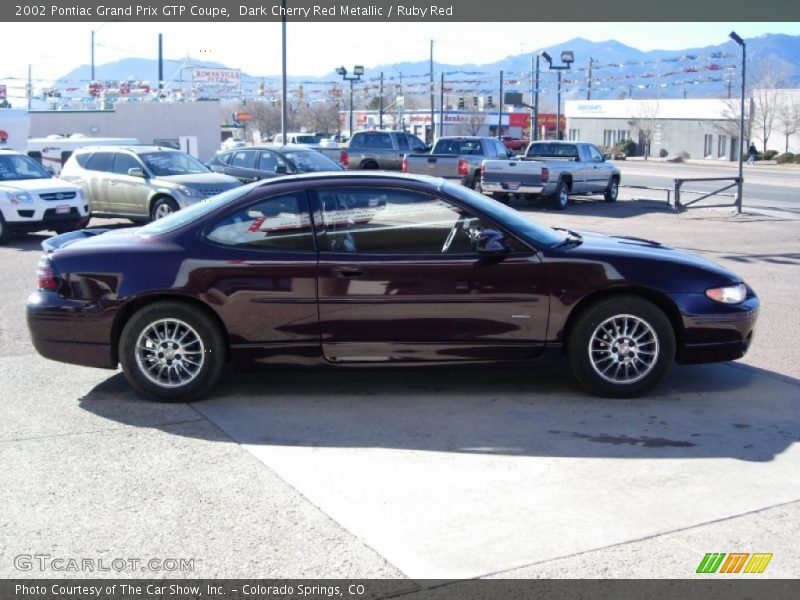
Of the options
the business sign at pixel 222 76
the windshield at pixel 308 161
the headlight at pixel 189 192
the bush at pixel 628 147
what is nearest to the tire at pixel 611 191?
the windshield at pixel 308 161

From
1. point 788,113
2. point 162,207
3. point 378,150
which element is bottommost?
point 162,207

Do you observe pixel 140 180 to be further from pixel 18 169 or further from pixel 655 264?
pixel 655 264

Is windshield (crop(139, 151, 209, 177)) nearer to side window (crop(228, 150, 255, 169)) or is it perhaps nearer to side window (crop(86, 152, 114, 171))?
side window (crop(86, 152, 114, 171))

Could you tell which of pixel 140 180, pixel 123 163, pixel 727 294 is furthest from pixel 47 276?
pixel 123 163

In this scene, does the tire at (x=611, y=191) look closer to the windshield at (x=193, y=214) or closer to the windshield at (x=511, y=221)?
the windshield at (x=511, y=221)

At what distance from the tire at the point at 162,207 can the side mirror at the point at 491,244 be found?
40.3ft

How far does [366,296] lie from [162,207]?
1232cm

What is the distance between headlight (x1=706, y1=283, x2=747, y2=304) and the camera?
702cm

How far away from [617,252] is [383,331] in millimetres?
1759

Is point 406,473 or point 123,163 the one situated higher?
point 123,163

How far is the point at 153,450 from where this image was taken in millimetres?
5930

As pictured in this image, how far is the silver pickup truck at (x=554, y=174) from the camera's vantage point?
24.4 meters

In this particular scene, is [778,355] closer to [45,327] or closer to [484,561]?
[484,561]

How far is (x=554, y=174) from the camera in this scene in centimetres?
2469
